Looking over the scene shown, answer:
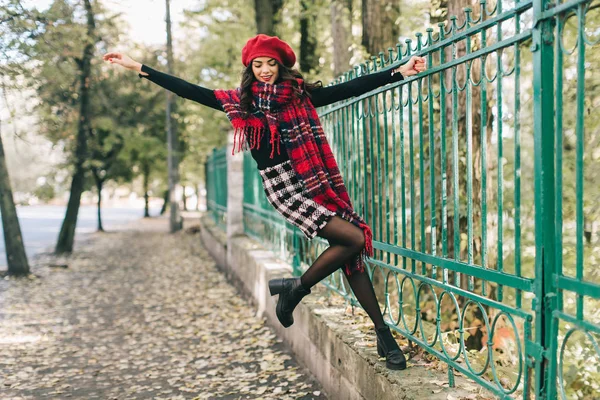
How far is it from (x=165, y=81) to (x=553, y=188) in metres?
2.13

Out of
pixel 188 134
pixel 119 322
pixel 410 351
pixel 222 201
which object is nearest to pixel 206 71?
pixel 188 134

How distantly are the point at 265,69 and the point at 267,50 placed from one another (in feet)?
0.35

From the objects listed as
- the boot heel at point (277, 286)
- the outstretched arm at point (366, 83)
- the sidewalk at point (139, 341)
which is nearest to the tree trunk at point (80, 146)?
the sidewalk at point (139, 341)

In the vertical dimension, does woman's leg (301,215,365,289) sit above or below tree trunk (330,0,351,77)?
below

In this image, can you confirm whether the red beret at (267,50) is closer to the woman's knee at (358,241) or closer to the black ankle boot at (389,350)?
the woman's knee at (358,241)

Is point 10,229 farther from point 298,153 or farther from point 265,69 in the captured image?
point 298,153

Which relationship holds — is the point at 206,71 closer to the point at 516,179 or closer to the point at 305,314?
the point at 305,314

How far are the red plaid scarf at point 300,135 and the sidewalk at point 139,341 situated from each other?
5.67 feet

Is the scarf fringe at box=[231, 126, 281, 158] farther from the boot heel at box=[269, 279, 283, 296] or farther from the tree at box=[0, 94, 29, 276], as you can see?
the tree at box=[0, 94, 29, 276]

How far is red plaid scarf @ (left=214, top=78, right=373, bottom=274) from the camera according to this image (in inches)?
123

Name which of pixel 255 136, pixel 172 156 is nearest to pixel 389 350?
pixel 255 136

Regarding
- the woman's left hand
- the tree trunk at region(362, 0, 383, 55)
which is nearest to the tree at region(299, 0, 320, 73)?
the tree trunk at region(362, 0, 383, 55)

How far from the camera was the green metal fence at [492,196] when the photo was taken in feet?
6.95

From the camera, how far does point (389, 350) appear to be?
3152 mm
